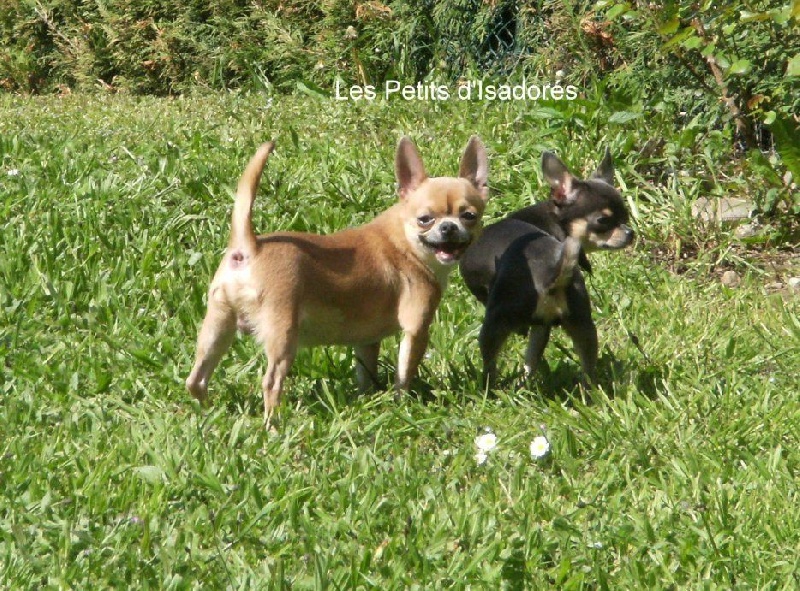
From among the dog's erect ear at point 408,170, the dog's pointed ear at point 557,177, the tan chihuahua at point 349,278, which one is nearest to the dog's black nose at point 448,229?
the tan chihuahua at point 349,278

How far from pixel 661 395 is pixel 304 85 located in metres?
5.66

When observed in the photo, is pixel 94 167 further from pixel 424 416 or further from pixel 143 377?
pixel 424 416

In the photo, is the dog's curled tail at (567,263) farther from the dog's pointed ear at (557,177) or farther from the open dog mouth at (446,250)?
the dog's pointed ear at (557,177)

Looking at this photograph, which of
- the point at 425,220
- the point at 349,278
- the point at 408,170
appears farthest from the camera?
the point at 408,170

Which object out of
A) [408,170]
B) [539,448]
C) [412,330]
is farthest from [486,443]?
[408,170]

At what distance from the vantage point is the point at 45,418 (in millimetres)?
4828

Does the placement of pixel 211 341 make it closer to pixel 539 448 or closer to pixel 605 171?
pixel 539 448

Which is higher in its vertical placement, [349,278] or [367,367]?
[349,278]

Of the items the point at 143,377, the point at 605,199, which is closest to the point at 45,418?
the point at 143,377

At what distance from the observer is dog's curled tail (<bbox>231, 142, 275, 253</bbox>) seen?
4.70 metres

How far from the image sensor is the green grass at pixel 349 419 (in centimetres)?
374

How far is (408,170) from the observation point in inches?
216

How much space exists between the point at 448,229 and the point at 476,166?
59 centimetres

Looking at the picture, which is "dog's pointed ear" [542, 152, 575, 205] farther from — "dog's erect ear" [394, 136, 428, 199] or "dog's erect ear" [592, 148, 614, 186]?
"dog's erect ear" [394, 136, 428, 199]
